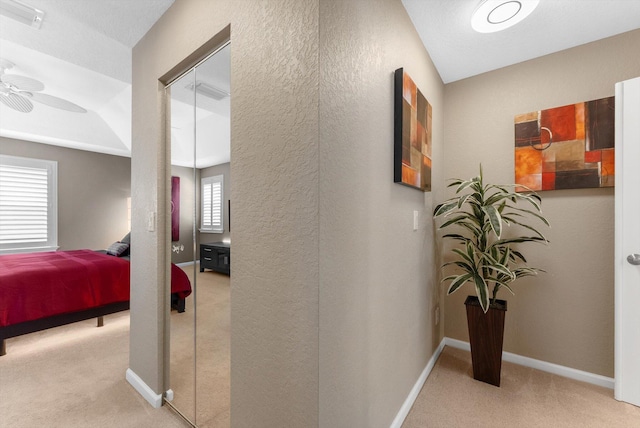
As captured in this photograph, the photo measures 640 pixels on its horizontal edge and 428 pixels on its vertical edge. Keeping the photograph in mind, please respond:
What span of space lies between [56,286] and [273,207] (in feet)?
9.67

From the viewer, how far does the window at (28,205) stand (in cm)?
428

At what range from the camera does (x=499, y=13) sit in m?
1.62

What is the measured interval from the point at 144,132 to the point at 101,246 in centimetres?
458

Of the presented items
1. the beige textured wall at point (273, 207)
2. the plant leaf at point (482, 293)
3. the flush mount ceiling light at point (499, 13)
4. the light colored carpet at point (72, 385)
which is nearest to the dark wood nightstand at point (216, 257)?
the beige textured wall at point (273, 207)

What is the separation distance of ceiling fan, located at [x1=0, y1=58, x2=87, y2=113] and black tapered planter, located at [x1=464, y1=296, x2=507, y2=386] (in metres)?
4.09

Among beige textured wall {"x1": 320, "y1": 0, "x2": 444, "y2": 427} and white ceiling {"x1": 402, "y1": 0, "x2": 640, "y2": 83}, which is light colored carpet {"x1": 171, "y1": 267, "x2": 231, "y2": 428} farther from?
white ceiling {"x1": 402, "y1": 0, "x2": 640, "y2": 83}

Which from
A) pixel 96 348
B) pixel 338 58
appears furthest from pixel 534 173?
pixel 96 348

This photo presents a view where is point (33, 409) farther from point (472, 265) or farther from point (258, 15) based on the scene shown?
point (472, 265)

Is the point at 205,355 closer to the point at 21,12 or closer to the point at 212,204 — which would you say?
the point at 212,204

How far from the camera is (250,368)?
1124 millimetres

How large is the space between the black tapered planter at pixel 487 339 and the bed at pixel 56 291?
3.43m

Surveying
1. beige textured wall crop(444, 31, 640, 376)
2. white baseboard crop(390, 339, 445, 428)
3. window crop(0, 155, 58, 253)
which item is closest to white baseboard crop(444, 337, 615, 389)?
beige textured wall crop(444, 31, 640, 376)

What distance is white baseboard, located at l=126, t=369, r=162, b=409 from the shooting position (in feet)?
5.73

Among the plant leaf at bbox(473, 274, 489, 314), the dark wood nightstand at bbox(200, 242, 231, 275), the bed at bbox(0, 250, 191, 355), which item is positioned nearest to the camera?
the dark wood nightstand at bbox(200, 242, 231, 275)
